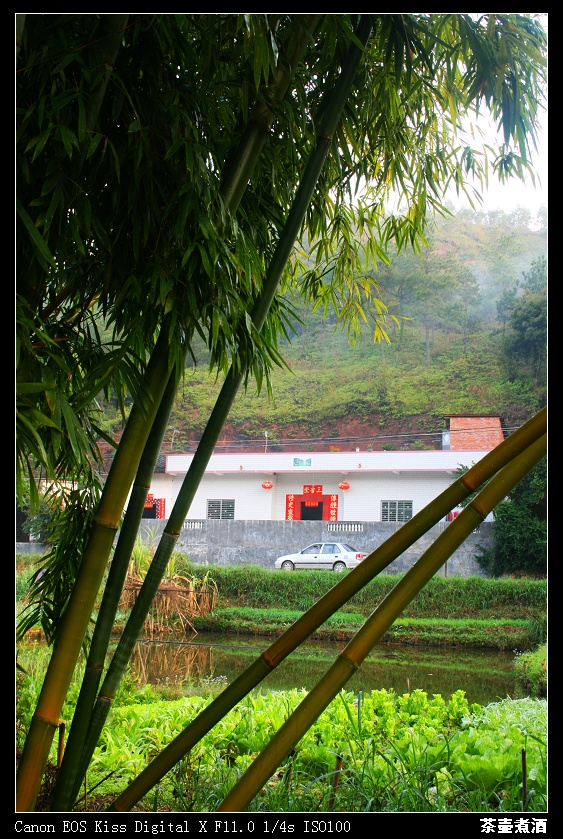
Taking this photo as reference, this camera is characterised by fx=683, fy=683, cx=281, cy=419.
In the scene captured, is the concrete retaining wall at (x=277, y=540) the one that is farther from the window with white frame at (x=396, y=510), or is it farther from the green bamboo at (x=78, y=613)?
the green bamboo at (x=78, y=613)

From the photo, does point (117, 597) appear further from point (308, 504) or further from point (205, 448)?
point (308, 504)

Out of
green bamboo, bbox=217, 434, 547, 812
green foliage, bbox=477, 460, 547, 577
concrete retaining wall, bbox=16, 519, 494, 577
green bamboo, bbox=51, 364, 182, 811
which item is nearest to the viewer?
green bamboo, bbox=217, 434, 547, 812

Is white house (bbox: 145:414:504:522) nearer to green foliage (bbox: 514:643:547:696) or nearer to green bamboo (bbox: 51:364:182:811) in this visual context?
green foliage (bbox: 514:643:547:696)

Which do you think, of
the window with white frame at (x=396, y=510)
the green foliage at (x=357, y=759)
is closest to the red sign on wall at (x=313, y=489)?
the window with white frame at (x=396, y=510)

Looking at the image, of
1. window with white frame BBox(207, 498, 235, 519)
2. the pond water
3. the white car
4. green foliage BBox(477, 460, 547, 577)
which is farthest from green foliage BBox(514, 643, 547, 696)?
window with white frame BBox(207, 498, 235, 519)

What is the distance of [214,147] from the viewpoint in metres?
1.45

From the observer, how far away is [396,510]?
633 cm

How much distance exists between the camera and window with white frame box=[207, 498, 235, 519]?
674 centimetres

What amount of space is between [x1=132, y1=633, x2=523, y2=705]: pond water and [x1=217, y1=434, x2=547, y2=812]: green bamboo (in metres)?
3.41

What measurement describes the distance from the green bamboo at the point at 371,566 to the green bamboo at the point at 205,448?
28cm

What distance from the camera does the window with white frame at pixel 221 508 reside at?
674 centimetres

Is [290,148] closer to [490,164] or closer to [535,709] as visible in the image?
[490,164]

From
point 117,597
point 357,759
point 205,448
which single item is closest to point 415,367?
point 357,759
